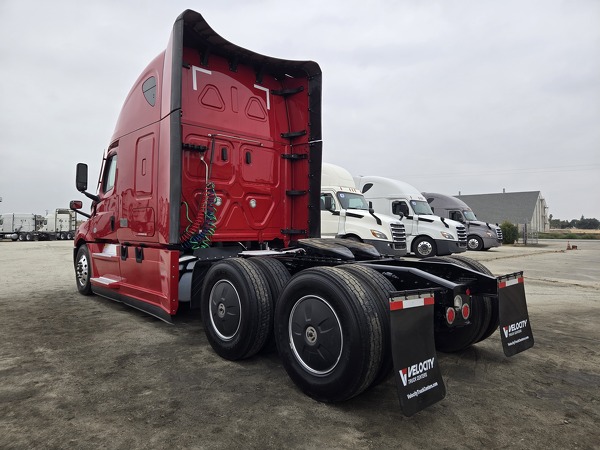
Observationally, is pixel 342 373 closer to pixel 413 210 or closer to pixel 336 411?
pixel 336 411

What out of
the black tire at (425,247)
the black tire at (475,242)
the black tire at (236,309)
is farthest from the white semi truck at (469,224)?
the black tire at (236,309)

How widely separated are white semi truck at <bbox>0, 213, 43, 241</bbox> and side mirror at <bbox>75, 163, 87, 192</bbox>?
4107cm

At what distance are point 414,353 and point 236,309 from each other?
1746 millimetres

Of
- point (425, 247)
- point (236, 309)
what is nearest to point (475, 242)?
point (425, 247)

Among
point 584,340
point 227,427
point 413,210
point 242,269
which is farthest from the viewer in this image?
point 413,210

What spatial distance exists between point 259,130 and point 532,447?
4650mm

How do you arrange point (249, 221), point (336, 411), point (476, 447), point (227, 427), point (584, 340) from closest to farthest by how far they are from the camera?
point (476, 447) → point (227, 427) → point (336, 411) → point (584, 340) → point (249, 221)

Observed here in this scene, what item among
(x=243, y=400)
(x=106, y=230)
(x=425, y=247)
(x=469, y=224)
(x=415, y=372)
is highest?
(x=469, y=224)

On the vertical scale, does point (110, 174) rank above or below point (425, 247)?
above

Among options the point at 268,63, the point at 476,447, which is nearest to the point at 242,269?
the point at 476,447

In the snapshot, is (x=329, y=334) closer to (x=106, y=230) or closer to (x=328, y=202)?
(x=106, y=230)

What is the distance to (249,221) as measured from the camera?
5.49 m

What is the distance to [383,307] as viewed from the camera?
2680 millimetres

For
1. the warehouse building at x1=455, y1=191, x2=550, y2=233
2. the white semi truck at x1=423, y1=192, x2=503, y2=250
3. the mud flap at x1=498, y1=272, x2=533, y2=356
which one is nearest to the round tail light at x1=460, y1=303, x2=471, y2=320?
the mud flap at x1=498, y1=272, x2=533, y2=356
